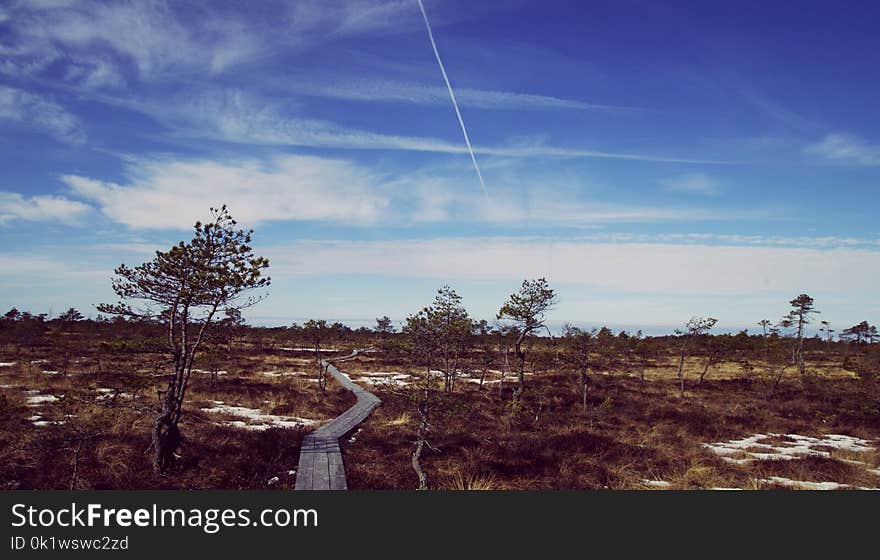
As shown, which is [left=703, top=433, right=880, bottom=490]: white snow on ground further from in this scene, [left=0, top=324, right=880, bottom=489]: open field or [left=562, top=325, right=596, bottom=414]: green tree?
[left=562, top=325, right=596, bottom=414]: green tree

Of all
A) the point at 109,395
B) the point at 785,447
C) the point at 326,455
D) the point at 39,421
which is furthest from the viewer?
the point at 785,447

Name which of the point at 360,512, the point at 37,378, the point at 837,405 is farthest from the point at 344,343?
the point at 360,512

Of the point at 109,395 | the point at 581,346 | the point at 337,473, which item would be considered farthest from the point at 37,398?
the point at 581,346

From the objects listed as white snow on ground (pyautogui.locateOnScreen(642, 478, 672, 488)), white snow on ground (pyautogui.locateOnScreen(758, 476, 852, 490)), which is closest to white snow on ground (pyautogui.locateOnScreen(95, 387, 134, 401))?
white snow on ground (pyautogui.locateOnScreen(642, 478, 672, 488))

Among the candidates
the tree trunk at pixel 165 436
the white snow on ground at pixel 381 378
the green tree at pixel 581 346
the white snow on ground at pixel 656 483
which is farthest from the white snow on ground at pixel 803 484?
the white snow on ground at pixel 381 378

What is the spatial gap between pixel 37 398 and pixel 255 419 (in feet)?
37.1

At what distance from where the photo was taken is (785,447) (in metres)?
20.5

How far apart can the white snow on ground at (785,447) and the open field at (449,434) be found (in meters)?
0.13

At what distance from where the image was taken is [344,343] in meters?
90.8

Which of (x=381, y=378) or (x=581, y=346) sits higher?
(x=581, y=346)

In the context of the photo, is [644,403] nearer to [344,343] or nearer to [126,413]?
[126,413]

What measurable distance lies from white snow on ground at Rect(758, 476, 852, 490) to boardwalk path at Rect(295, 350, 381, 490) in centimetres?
1346

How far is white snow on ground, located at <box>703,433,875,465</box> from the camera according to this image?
60.0ft

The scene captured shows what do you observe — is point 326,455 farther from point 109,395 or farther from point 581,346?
point 581,346
